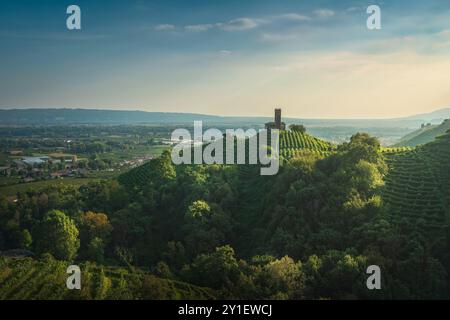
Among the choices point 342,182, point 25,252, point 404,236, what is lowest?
point 25,252

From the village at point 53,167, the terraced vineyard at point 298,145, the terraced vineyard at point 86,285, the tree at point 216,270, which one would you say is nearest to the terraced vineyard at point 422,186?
the terraced vineyard at point 298,145

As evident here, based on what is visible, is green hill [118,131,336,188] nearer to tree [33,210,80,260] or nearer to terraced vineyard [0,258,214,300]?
tree [33,210,80,260]

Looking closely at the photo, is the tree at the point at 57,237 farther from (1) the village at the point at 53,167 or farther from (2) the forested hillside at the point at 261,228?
(1) the village at the point at 53,167

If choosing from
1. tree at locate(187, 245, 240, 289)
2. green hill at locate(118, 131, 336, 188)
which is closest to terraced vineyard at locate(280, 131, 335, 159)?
green hill at locate(118, 131, 336, 188)

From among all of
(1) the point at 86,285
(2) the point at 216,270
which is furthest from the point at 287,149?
(1) the point at 86,285

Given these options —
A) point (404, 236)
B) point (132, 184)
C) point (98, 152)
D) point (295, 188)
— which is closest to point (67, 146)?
point (98, 152)

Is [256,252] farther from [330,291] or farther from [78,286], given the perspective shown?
[78,286]
